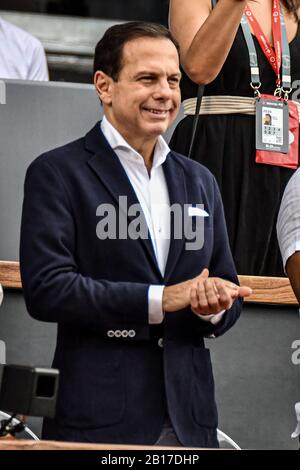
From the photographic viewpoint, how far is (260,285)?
483 centimetres

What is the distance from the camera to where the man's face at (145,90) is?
12.8 ft

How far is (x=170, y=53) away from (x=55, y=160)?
45 cm

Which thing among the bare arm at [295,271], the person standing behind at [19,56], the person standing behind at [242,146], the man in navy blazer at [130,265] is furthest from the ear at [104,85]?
the person standing behind at [19,56]

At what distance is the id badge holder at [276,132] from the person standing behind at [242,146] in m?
0.03

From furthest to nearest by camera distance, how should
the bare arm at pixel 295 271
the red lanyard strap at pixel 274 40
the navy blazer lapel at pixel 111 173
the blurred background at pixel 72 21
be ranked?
1. the blurred background at pixel 72 21
2. the red lanyard strap at pixel 274 40
3. the bare arm at pixel 295 271
4. the navy blazer lapel at pixel 111 173

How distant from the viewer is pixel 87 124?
5.50 m

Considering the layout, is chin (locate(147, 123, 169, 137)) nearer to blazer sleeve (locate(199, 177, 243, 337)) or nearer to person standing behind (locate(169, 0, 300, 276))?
blazer sleeve (locate(199, 177, 243, 337))

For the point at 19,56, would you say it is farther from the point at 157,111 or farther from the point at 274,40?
the point at 157,111

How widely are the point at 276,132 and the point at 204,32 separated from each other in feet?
2.12

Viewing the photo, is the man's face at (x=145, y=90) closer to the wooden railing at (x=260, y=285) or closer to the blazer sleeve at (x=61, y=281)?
the blazer sleeve at (x=61, y=281)

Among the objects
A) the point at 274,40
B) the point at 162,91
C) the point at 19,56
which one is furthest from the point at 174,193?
the point at 19,56

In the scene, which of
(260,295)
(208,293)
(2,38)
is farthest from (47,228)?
(2,38)
